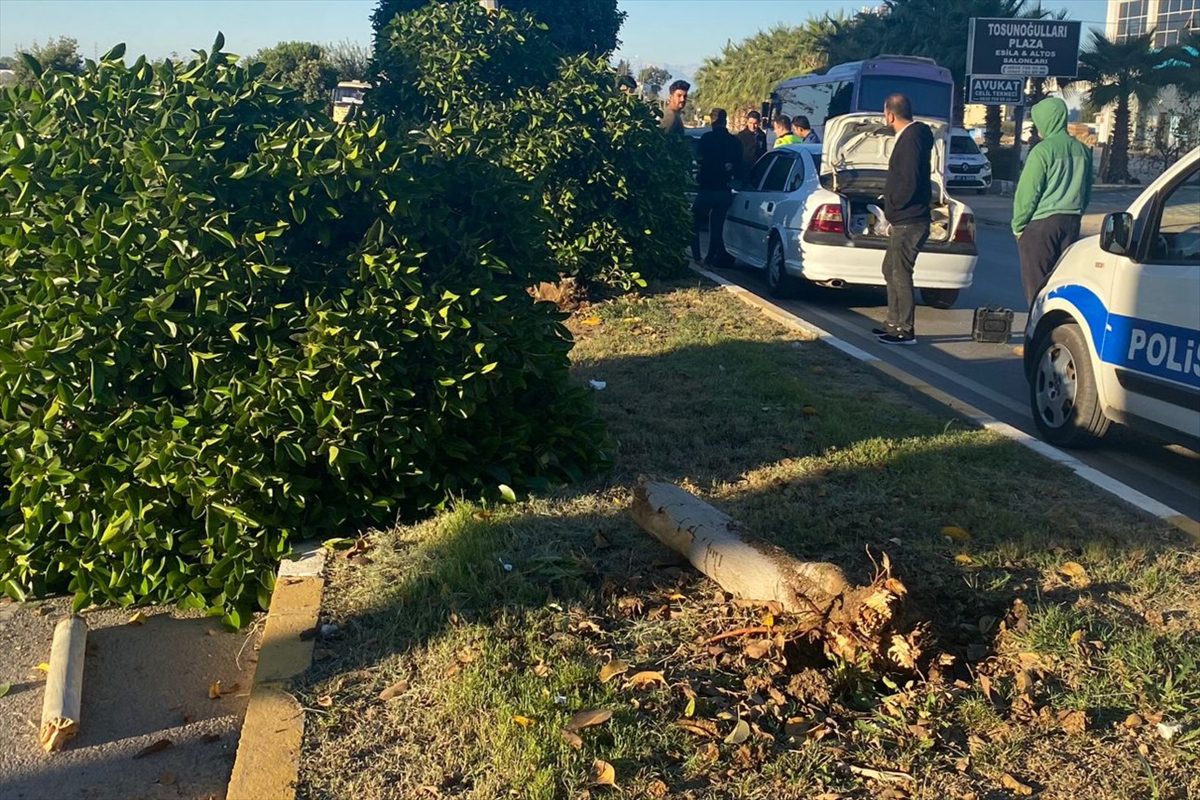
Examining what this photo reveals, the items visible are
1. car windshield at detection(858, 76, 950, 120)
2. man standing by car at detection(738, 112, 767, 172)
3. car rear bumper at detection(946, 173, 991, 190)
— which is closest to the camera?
man standing by car at detection(738, 112, 767, 172)

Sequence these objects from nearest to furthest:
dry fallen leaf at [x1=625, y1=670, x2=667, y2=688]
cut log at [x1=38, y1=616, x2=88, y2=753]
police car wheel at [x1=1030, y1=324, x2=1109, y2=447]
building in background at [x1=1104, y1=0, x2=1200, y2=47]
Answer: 1. dry fallen leaf at [x1=625, y1=670, x2=667, y2=688]
2. cut log at [x1=38, y1=616, x2=88, y2=753]
3. police car wheel at [x1=1030, y1=324, x2=1109, y2=447]
4. building in background at [x1=1104, y1=0, x2=1200, y2=47]

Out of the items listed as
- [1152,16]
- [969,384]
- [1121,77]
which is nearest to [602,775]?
[969,384]

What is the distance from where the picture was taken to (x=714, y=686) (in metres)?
3.55

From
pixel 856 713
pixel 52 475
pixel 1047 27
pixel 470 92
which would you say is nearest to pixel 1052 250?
pixel 470 92

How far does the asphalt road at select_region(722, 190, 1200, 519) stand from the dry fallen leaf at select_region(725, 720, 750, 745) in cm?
332

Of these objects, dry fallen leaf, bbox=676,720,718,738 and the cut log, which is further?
the cut log

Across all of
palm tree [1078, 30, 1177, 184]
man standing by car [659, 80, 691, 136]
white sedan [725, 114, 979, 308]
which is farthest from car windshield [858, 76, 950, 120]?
white sedan [725, 114, 979, 308]

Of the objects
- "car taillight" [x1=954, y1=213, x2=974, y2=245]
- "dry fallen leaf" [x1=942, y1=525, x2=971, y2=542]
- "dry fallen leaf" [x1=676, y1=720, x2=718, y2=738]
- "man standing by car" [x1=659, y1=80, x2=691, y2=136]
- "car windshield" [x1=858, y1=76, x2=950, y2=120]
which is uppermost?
"car windshield" [x1=858, y1=76, x2=950, y2=120]

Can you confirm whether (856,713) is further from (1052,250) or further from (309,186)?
(1052,250)

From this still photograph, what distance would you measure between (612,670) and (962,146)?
30.9m

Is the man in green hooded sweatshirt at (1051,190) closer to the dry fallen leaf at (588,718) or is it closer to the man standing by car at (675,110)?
the man standing by car at (675,110)

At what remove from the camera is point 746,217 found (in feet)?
42.5

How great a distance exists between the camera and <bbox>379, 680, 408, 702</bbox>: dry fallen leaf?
3623 mm

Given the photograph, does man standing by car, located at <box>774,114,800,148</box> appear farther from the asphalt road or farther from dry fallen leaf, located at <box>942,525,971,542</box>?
dry fallen leaf, located at <box>942,525,971,542</box>
